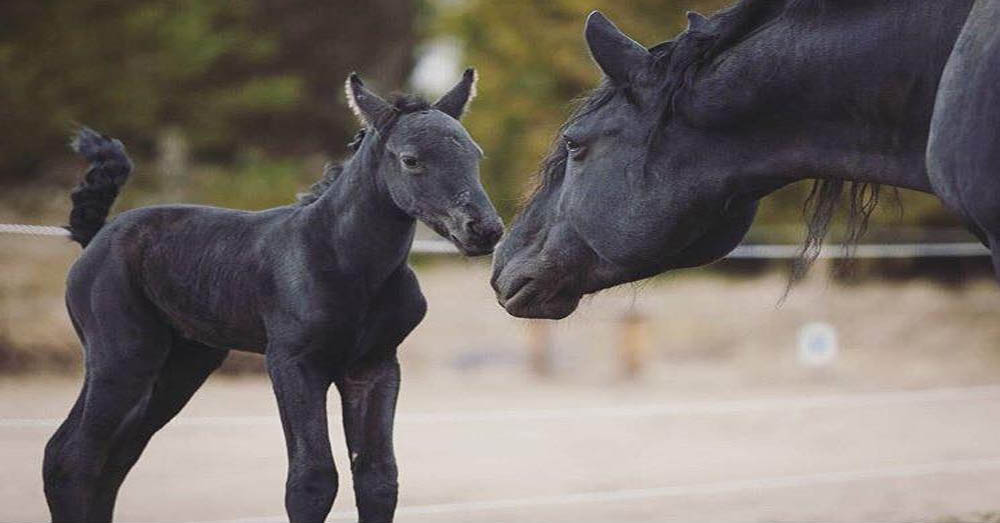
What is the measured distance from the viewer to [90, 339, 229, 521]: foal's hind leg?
3898mm

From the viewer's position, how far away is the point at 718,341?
15.4m

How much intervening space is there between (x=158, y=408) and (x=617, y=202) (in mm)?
1736

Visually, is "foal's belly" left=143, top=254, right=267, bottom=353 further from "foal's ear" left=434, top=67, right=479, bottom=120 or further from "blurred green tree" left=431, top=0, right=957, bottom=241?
"blurred green tree" left=431, top=0, right=957, bottom=241

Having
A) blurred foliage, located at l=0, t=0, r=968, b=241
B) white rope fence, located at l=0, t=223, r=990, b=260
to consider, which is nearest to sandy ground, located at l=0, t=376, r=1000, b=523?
white rope fence, located at l=0, t=223, r=990, b=260

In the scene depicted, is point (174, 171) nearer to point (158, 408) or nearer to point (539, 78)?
point (539, 78)

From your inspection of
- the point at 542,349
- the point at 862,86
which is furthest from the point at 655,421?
the point at 862,86

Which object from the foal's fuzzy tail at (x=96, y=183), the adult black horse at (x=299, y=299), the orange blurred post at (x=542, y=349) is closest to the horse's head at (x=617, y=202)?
the adult black horse at (x=299, y=299)

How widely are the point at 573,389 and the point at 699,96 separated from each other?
9896 millimetres

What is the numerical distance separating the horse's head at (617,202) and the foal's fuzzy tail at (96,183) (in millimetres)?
1446

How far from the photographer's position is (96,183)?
13.2ft

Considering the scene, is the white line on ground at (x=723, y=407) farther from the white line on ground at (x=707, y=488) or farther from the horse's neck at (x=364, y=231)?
the horse's neck at (x=364, y=231)

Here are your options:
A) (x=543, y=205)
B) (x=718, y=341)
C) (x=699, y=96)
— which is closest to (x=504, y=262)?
(x=543, y=205)

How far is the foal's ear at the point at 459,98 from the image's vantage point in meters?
3.63

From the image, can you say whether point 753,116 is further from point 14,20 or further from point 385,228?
point 14,20
